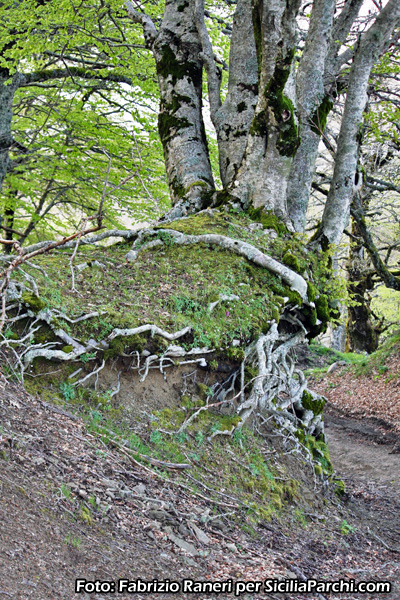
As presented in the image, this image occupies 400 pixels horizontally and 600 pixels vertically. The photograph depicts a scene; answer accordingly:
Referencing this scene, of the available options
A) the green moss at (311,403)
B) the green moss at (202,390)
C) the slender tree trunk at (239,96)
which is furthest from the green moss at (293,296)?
the slender tree trunk at (239,96)

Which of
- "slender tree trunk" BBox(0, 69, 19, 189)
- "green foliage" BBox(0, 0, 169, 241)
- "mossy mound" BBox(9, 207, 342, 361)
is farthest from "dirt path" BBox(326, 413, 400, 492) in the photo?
"slender tree trunk" BBox(0, 69, 19, 189)

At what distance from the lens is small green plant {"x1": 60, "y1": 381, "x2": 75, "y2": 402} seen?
4227 mm

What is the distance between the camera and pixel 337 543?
15.3 ft

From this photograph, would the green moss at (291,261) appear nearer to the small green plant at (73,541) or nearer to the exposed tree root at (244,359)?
the exposed tree root at (244,359)

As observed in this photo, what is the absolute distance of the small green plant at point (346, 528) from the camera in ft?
16.4

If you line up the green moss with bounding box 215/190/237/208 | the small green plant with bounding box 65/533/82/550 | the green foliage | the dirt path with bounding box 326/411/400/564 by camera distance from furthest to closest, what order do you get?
the green foliage, the green moss with bounding box 215/190/237/208, the dirt path with bounding box 326/411/400/564, the small green plant with bounding box 65/533/82/550

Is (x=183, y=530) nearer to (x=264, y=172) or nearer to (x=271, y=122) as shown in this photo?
(x=264, y=172)

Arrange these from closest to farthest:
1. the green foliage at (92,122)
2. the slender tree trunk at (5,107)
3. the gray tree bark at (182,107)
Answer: the gray tree bark at (182,107)
the slender tree trunk at (5,107)
the green foliage at (92,122)

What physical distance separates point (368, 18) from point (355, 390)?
8.34 metres

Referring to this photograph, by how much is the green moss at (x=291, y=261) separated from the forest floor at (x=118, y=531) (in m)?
2.65

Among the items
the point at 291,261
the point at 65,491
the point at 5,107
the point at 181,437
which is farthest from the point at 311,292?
the point at 5,107

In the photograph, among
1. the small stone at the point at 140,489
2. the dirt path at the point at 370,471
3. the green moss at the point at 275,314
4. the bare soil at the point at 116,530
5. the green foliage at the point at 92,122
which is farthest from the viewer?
the green foliage at the point at 92,122

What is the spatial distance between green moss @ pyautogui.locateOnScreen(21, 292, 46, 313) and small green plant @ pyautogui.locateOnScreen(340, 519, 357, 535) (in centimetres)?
366

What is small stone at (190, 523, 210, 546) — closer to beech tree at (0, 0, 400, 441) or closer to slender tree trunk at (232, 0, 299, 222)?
beech tree at (0, 0, 400, 441)
